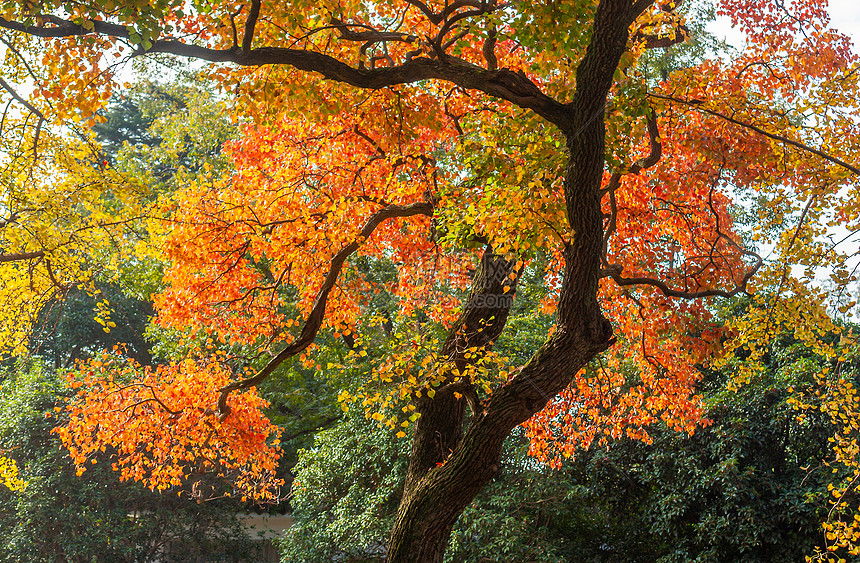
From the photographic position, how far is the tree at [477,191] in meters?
A: 4.75

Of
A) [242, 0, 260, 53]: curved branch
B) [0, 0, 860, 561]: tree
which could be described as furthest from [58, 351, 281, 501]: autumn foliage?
[242, 0, 260, 53]: curved branch

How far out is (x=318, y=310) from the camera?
6.09 metres

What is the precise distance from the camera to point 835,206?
623 centimetres

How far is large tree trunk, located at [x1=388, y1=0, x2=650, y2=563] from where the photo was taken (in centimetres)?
458

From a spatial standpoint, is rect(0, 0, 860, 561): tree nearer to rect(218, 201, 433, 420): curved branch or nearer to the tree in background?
rect(218, 201, 433, 420): curved branch

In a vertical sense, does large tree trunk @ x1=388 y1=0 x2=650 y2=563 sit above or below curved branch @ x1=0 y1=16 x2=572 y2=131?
below

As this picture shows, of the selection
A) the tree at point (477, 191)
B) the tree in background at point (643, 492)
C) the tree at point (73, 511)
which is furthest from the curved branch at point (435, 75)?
the tree at point (73, 511)

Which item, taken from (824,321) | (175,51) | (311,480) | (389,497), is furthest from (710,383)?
(175,51)

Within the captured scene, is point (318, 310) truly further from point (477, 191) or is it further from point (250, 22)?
point (250, 22)

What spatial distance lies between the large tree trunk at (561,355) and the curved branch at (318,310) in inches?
47.2

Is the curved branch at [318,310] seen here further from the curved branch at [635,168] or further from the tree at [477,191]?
the curved branch at [635,168]

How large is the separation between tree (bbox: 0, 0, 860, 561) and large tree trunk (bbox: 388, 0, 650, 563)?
0.02 meters

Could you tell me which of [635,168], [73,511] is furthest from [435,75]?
[73,511]

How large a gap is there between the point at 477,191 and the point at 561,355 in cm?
167
